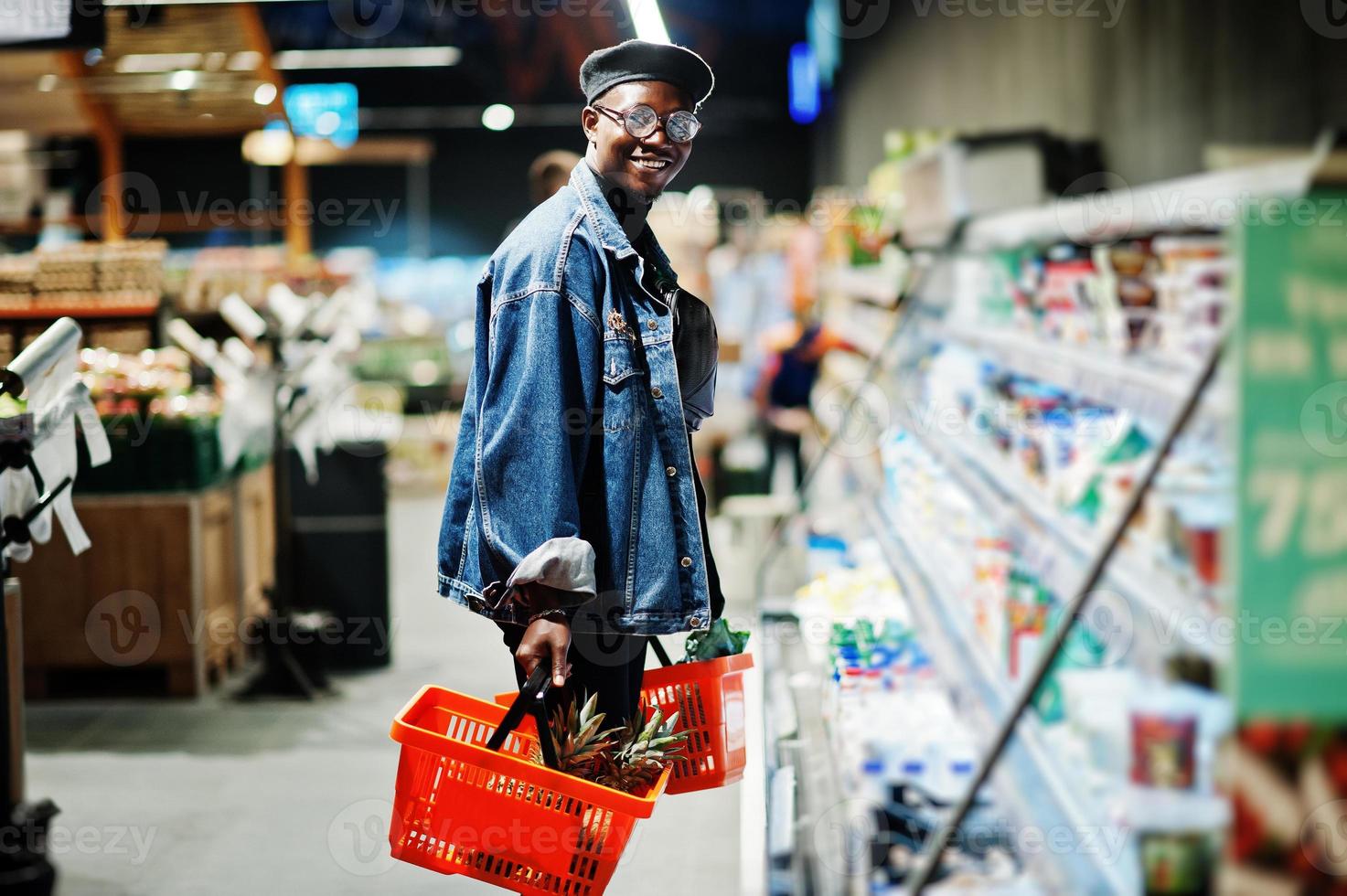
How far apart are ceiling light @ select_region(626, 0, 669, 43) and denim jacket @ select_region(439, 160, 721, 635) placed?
1930 millimetres

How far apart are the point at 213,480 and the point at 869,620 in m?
3.07

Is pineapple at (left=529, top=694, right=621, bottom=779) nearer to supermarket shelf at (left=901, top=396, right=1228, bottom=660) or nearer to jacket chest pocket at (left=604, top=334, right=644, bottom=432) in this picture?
jacket chest pocket at (left=604, top=334, right=644, bottom=432)

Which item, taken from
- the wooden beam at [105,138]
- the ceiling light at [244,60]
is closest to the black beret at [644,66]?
the ceiling light at [244,60]

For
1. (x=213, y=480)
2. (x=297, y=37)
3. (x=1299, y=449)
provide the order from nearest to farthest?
(x=1299, y=449)
(x=213, y=480)
(x=297, y=37)

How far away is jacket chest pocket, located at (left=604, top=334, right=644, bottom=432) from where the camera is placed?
7.50 ft

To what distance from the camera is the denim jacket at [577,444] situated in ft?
7.27

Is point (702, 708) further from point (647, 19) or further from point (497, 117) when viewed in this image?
point (497, 117)

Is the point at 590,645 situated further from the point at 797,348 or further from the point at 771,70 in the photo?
the point at 771,70

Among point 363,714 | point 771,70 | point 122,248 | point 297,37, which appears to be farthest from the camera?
point 771,70

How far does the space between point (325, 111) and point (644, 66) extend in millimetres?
14537

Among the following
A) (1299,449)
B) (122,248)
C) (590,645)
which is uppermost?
(122,248)

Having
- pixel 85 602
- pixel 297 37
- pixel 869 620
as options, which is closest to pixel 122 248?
pixel 85 602

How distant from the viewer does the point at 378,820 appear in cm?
394

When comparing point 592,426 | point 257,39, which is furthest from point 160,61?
point 592,426
